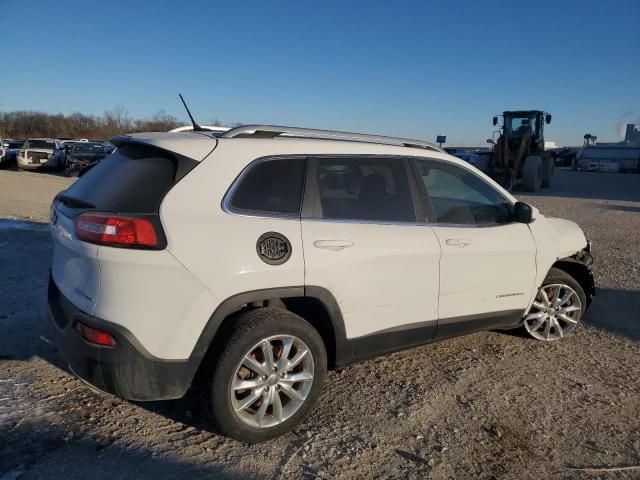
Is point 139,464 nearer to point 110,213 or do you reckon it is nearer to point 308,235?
point 110,213

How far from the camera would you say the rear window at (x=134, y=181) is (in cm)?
268

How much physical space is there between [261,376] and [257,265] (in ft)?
2.19

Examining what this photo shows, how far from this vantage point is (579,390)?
3654 millimetres

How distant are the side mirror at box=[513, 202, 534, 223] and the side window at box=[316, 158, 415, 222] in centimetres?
105

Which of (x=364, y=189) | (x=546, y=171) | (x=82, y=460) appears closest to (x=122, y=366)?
(x=82, y=460)

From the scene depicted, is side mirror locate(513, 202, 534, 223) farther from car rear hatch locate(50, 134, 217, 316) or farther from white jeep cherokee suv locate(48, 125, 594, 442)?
car rear hatch locate(50, 134, 217, 316)

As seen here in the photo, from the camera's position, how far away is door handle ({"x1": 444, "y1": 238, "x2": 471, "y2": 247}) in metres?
3.54

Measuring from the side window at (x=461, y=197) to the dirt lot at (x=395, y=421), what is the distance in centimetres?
121

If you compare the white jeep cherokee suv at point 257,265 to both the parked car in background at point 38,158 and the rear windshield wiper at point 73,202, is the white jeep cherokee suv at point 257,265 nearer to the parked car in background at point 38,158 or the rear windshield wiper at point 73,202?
the rear windshield wiper at point 73,202

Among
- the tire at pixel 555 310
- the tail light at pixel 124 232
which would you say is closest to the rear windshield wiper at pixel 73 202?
the tail light at pixel 124 232

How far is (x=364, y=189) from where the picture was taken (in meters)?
3.40

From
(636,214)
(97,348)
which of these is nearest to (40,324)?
(97,348)

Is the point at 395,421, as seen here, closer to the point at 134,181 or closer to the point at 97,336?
the point at 97,336

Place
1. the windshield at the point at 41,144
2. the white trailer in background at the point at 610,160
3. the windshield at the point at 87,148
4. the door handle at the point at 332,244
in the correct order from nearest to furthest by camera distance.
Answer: the door handle at the point at 332,244
the windshield at the point at 87,148
the windshield at the point at 41,144
the white trailer in background at the point at 610,160
